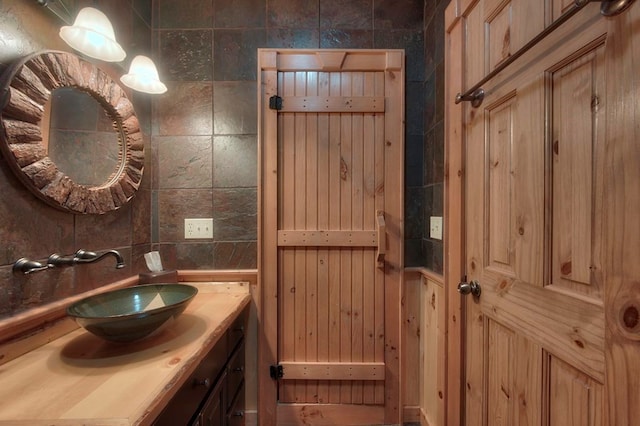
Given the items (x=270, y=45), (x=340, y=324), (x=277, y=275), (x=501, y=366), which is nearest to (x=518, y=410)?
(x=501, y=366)

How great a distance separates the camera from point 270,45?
146 centimetres

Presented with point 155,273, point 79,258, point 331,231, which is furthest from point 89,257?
point 331,231

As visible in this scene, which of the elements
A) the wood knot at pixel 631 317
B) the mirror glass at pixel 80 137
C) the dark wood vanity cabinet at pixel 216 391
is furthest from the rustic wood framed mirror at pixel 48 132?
the wood knot at pixel 631 317

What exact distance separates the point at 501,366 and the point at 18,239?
164 cm

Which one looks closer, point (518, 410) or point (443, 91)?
point (518, 410)

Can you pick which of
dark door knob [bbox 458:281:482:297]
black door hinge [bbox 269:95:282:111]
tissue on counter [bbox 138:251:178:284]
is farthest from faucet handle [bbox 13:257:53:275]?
dark door knob [bbox 458:281:482:297]

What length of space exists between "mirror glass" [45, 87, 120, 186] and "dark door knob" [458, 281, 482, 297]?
5.16 ft

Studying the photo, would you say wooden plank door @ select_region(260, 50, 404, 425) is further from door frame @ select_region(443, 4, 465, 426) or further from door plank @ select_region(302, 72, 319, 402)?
door frame @ select_region(443, 4, 465, 426)

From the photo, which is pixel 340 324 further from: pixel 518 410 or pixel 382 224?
pixel 518 410

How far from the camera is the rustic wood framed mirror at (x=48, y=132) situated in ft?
2.64

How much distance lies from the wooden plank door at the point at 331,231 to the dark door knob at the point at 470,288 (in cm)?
48

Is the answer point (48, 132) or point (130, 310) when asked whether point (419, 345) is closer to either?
point (130, 310)

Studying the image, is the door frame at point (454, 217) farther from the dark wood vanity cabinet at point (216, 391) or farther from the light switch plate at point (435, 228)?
the dark wood vanity cabinet at point (216, 391)

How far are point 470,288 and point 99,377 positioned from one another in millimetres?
1191
